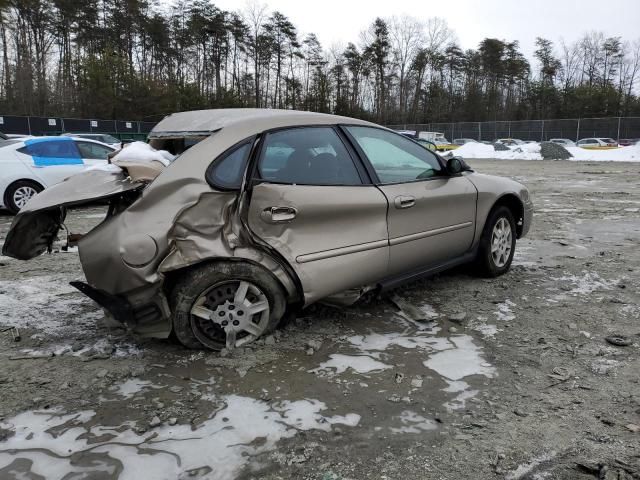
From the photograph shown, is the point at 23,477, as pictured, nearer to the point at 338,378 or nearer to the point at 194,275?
the point at 194,275

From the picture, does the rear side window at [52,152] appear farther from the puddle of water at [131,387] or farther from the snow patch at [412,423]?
the snow patch at [412,423]

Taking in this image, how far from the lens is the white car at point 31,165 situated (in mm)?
9391

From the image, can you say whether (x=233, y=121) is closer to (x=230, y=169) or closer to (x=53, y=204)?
(x=230, y=169)

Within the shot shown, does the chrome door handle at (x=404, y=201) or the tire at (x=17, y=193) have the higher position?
the chrome door handle at (x=404, y=201)

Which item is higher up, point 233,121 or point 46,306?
point 233,121

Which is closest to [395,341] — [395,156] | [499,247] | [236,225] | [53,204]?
[236,225]

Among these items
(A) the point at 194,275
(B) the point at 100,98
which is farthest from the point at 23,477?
(B) the point at 100,98

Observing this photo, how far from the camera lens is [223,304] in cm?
341

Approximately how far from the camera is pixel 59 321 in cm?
409

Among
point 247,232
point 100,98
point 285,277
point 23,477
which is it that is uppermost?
point 100,98

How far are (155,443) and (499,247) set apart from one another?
3.81 m

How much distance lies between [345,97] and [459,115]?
1462 centimetres

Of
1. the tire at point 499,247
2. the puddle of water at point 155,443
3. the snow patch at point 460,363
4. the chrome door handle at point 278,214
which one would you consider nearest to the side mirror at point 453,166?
the tire at point 499,247

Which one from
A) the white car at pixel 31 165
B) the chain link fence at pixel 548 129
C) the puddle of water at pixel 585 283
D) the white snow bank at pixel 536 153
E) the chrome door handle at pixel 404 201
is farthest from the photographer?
the chain link fence at pixel 548 129
